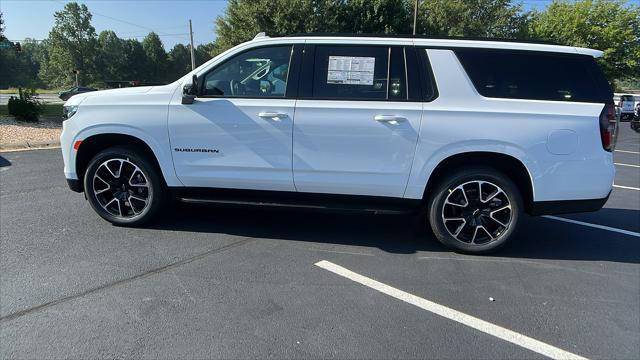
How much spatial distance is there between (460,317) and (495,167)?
5.46 ft

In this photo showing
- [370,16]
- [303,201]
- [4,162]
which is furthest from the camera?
[370,16]

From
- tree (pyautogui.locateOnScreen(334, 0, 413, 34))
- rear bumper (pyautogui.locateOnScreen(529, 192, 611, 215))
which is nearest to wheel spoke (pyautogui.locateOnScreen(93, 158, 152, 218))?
rear bumper (pyautogui.locateOnScreen(529, 192, 611, 215))

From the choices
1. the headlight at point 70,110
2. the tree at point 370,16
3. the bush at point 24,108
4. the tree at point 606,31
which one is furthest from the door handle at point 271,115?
the tree at point 606,31

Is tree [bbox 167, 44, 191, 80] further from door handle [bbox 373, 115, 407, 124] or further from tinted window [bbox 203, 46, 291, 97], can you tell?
door handle [bbox 373, 115, 407, 124]

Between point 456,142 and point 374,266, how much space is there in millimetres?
1355

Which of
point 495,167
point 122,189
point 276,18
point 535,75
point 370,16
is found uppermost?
point 370,16

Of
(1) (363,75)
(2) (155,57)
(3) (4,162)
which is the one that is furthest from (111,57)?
(1) (363,75)

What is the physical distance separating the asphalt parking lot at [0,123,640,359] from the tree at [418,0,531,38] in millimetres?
36440

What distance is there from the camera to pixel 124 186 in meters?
4.54

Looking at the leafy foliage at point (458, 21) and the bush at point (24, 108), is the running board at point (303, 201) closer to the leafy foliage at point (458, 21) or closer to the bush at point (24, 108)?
the bush at point (24, 108)

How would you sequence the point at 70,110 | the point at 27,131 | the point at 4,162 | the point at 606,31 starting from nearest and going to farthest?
1. the point at 70,110
2. the point at 4,162
3. the point at 27,131
4. the point at 606,31

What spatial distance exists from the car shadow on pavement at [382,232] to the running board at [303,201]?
0.10 metres

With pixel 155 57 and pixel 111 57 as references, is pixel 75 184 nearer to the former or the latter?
pixel 111 57

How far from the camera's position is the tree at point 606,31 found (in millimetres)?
37719
